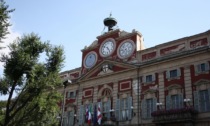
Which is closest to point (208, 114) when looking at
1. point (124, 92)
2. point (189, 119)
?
point (189, 119)

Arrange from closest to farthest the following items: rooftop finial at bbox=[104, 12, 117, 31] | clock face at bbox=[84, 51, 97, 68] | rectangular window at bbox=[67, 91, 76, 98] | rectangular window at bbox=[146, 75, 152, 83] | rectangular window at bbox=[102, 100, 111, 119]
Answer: rectangular window at bbox=[146, 75, 152, 83], rectangular window at bbox=[102, 100, 111, 119], clock face at bbox=[84, 51, 97, 68], rectangular window at bbox=[67, 91, 76, 98], rooftop finial at bbox=[104, 12, 117, 31]

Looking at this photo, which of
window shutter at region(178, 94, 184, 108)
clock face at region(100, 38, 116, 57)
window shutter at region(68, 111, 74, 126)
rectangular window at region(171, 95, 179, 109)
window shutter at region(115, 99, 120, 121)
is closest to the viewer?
window shutter at region(178, 94, 184, 108)

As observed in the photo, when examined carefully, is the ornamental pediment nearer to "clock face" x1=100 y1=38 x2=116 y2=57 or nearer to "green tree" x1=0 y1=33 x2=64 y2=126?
"clock face" x1=100 y1=38 x2=116 y2=57

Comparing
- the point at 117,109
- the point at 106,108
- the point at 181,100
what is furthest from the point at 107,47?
the point at 181,100

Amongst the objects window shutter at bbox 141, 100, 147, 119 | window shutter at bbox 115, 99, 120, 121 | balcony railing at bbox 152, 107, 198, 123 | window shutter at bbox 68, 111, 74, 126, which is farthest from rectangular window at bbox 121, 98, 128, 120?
window shutter at bbox 68, 111, 74, 126

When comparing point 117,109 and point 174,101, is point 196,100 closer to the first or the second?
point 174,101

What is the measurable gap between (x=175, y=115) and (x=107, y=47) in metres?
14.7

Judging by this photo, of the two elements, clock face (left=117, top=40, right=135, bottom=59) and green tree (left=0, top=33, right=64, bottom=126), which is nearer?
green tree (left=0, top=33, right=64, bottom=126)

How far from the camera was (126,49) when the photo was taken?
3519cm

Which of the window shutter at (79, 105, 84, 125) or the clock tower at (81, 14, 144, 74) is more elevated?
the clock tower at (81, 14, 144, 74)

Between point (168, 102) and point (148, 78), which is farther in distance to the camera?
point (148, 78)

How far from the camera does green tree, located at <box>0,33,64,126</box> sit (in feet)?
81.8

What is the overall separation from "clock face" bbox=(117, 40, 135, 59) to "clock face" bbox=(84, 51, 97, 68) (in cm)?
435

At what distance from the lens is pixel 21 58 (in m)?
24.9
